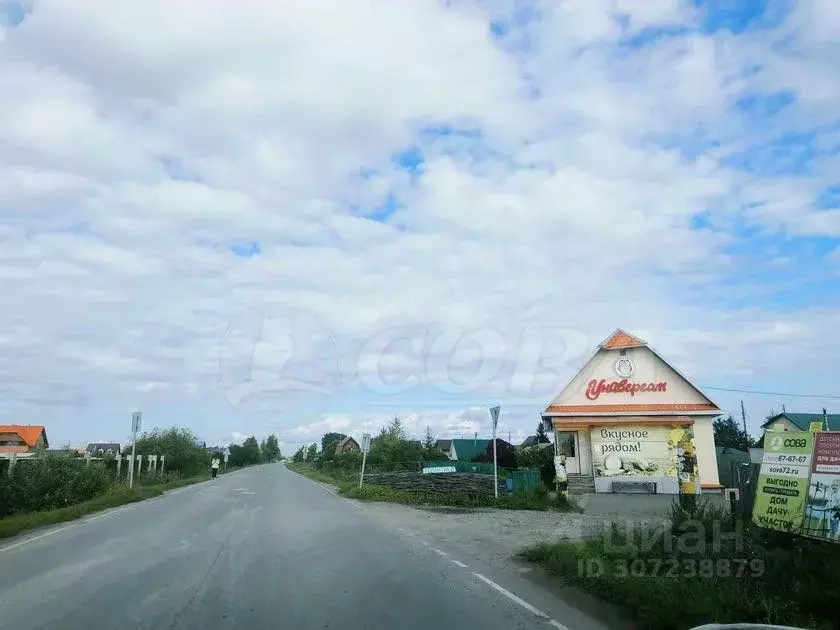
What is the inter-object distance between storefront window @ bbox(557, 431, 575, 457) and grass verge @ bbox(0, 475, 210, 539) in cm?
1624

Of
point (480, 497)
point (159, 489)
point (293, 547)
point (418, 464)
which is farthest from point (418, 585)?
point (159, 489)

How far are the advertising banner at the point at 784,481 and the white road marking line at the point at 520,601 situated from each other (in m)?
3.65

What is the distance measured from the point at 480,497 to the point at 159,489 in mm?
17910

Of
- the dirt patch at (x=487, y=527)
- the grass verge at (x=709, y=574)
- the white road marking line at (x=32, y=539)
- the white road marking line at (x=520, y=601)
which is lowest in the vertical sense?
the dirt patch at (x=487, y=527)

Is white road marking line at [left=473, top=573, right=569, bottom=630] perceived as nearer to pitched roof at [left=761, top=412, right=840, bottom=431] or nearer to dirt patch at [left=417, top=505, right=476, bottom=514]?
dirt patch at [left=417, top=505, right=476, bottom=514]

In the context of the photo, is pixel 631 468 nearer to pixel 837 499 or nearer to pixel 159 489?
pixel 837 499

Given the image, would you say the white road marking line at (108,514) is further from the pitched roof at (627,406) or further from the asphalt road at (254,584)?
the pitched roof at (627,406)

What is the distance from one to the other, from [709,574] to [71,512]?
59.6 feet

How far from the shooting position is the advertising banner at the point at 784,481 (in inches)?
351

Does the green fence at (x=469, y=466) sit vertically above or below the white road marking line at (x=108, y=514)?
above

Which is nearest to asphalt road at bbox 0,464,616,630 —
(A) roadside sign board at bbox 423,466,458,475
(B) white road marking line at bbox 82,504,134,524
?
(B) white road marking line at bbox 82,504,134,524

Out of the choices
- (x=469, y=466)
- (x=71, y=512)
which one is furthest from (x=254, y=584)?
(x=469, y=466)

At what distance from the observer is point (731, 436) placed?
6875 cm

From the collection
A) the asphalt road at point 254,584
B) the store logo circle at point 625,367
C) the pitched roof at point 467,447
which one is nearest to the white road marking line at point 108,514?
the asphalt road at point 254,584
